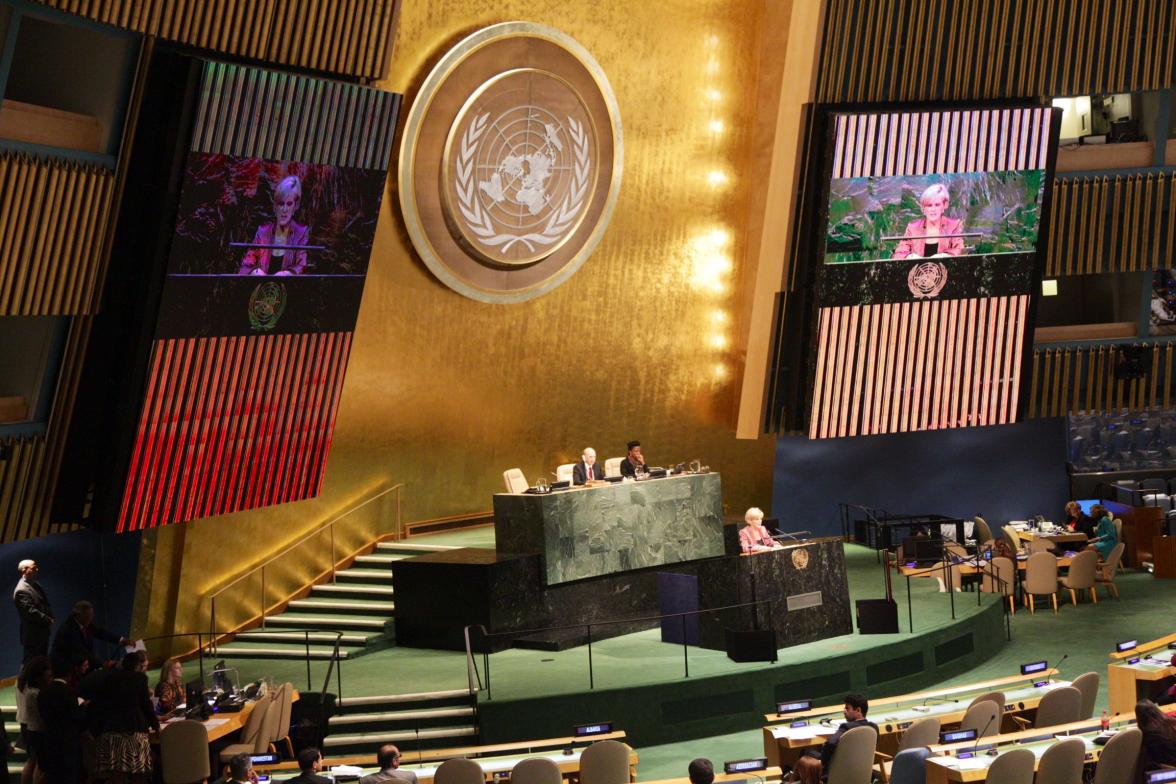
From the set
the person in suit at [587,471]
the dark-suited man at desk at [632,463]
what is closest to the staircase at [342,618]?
the person in suit at [587,471]

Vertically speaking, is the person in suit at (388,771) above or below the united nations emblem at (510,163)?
below

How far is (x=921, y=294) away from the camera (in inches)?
696

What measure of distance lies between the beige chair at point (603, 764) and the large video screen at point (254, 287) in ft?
17.0

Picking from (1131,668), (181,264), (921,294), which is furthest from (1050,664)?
(181,264)

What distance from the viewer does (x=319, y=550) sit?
52.9 feet

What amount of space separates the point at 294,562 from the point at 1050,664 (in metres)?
7.56

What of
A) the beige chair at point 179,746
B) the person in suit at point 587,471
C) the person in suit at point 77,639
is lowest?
the beige chair at point 179,746

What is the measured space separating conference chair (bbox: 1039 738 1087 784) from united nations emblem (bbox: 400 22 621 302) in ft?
30.3

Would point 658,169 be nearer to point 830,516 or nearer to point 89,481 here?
point 830,516

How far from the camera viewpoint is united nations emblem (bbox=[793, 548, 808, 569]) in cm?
1423

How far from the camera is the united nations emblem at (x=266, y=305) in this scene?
523 inches

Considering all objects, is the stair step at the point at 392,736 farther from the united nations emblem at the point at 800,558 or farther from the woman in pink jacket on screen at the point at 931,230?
the woman in pink jacket on screen at the point at 931,230

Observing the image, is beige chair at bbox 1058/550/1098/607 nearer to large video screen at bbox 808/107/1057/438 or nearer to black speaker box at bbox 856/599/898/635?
large video screen at bbox 808/107/1057/438

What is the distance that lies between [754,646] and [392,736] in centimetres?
329
